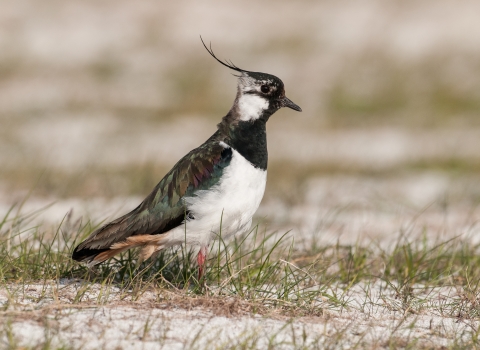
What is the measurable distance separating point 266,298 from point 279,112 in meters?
12.0

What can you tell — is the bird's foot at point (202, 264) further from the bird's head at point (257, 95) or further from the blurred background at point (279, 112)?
the blurred background at point (279, 112)

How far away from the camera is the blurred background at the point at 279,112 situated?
796 centimetres

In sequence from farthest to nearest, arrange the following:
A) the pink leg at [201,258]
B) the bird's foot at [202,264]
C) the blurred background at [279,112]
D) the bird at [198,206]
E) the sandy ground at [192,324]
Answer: the blurred background at [279,112], the pink leg at [201,258], the bird at [198,206], the bird's foot at [202,264], the sandy ground at [192,324]

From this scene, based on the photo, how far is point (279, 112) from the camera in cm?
1565

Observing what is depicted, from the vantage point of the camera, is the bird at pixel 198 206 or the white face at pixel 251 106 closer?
the bird at pixel 198 206

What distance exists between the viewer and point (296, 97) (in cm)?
1590

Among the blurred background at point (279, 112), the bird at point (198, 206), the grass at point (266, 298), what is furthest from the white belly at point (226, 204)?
the blurred background at point (279, 112)

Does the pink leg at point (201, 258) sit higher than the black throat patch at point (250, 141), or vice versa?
the black throat patch at point (250, 141)

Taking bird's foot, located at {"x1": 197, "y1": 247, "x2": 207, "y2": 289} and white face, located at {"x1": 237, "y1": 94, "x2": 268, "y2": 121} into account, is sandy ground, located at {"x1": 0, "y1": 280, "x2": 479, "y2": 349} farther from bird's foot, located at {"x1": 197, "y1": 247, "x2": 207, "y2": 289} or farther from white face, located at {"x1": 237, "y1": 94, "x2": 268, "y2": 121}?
white face, located at {"x1": 237, "y1": 94, "x2": 268, "y2": 121}

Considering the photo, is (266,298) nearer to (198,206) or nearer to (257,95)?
(198,206)

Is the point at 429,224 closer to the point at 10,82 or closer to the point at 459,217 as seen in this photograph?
the point at 459,217

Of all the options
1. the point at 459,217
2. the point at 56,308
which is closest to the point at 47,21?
the point at 459,217

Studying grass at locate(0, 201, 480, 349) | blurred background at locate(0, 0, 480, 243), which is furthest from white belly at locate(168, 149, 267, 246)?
blurred background at locate(0, 0, 480, 243)

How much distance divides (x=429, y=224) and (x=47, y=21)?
1462 cm
